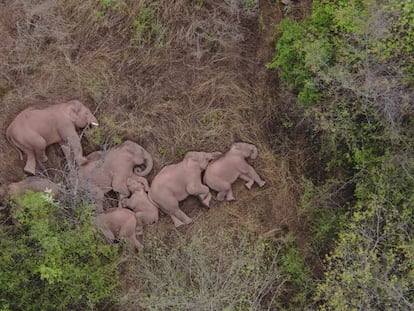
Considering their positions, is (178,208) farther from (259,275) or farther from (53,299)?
(53,299)

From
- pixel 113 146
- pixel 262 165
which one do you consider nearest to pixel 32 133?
pixel 113 146

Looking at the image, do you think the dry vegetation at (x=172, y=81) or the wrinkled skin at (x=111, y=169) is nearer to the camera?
the wrinkled skin at (x=111, y=169)

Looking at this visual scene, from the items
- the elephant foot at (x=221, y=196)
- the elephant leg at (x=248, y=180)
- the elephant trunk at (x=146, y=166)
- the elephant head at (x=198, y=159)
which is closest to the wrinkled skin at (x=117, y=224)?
the elephant trunk at (x=146, y=166)

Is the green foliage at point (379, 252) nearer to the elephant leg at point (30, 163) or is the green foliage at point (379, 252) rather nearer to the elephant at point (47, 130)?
the elephant at point (47, 130)

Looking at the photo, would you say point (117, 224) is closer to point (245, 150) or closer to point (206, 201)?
point (206, 201)

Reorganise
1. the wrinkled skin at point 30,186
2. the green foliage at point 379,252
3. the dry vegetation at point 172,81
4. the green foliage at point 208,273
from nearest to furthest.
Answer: the green foliage at point 379,252 → the green foliage at point 208,273 → the wrinkled skin at point 30,186 → the dry vegetation at point 172,81

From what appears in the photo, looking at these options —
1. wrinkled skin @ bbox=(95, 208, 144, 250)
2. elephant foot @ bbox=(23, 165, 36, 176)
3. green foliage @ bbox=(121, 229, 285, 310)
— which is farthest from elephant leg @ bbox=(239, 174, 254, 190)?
elephant foot @ bbox=(23, 165, 36, 176)

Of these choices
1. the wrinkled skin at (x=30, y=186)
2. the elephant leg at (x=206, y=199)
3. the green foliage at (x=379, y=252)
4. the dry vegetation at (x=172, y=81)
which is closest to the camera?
the green foliage at (x=379, y=252)

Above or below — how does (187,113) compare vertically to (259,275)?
above
